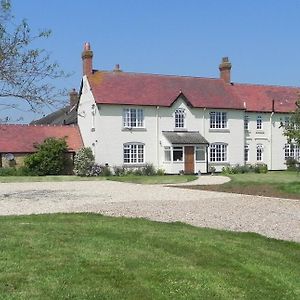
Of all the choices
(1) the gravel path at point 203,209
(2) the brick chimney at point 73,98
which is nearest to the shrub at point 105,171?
(2) the brick chimney at point 73,98

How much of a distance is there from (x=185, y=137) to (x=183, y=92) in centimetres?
441

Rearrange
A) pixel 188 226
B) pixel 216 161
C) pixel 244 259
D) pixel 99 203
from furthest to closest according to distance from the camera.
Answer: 1. pixel 216 161
2. pixel 99 203
3. pixel 188 226
4. pixel 244 259

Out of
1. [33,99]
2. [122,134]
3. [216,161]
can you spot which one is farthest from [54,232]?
[216,161]

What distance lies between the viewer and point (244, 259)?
25.9ft

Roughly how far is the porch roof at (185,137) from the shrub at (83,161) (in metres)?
6.57

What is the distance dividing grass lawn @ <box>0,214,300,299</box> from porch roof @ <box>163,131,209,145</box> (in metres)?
30.5

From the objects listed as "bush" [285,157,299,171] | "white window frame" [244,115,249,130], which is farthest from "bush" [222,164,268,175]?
"white window frame" [244,115,249,130]

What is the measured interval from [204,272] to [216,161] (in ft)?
122

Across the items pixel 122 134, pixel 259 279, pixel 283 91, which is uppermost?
pixel 283 91

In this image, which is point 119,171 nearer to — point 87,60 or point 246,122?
point 87,60

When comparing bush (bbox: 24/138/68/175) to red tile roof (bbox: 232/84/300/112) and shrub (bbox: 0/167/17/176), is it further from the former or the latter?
red tile roof (bbox: 232/84/300/112)

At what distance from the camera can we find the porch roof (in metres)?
41.2

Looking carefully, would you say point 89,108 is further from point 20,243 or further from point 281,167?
point 20,243

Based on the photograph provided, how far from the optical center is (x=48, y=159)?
38.5 m
